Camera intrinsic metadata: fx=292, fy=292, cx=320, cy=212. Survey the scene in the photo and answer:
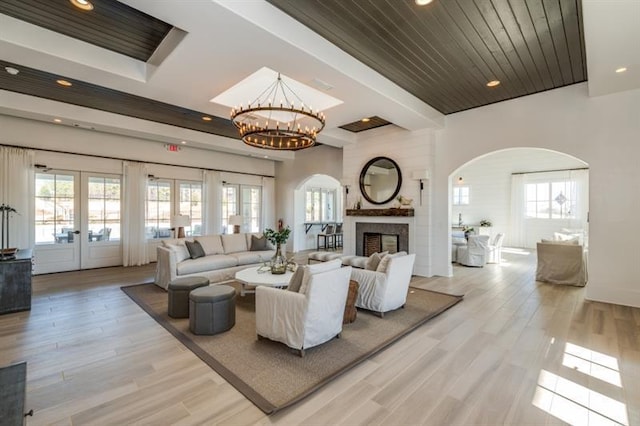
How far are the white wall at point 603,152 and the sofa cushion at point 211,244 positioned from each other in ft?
20.3

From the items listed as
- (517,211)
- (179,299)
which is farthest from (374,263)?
(517,211)

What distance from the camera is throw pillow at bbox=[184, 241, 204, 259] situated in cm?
569

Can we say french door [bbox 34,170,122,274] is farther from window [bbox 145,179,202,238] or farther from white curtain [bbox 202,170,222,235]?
white curtain [bbox 202,170,222,235]

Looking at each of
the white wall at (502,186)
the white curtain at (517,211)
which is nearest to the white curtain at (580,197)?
the white wall at (502,186)

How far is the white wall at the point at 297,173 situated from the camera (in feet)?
29.1

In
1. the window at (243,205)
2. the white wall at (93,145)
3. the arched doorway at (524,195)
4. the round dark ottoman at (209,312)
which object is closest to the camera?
the round dark ottoman at (209,312)

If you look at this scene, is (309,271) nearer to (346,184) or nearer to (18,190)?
(346,184)

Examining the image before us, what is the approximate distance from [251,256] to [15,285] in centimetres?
355

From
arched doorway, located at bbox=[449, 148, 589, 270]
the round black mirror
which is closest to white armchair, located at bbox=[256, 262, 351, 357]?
the round black mirror

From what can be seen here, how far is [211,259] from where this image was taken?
572 cm

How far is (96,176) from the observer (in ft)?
23.0

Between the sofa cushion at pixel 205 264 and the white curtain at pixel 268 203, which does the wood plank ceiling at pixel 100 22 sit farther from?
the white curtain at pixel 268 203

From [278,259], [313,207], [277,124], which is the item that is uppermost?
[277,124]

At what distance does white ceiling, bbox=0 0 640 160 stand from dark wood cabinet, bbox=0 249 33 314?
2662 millimetres
